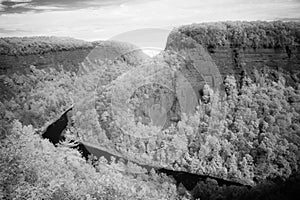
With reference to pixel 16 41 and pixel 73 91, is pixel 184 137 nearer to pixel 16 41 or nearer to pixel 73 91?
pixel 73 91

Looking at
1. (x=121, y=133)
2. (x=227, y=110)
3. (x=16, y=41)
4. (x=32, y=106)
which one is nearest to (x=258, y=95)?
(x=227, y=110)

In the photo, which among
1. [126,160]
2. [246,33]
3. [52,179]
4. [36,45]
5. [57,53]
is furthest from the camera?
[57,53]

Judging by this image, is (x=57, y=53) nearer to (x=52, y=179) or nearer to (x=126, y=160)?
(x=126, y=160)

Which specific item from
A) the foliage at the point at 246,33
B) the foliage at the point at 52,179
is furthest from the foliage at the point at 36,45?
the foliage at the point at 246,33

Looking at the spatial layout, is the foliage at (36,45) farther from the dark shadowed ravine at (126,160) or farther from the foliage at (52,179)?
the foliage at (52,179)

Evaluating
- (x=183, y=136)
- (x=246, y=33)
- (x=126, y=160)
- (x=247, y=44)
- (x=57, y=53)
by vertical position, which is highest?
(x=246, y=33)

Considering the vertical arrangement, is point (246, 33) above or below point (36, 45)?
above

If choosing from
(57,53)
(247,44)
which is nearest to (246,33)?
(247,44)
